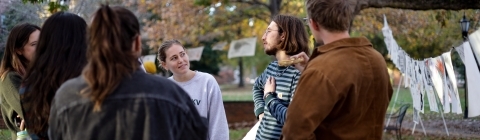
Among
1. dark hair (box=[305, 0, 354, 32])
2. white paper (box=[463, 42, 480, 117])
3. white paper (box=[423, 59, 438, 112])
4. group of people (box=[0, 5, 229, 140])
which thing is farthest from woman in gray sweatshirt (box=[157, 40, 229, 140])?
Result: white paper (box=[423, 59, 438, 112])

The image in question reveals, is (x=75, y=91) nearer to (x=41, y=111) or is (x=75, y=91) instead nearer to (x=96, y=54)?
(x=96, y=54)

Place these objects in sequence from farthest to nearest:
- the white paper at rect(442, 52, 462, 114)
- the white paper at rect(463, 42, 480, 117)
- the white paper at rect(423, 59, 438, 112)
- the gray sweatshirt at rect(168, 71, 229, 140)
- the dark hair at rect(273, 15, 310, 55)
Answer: the white paper at rect(423, 59, 438, 112) < the white paper at rect(442, 52, 462, 114) < the white paper at rect(463, 42, 480, 117) < the gray sweatshirt at rect(168, 71, 229, 140) < the dark hair at rect(273, 15, 310, 55)

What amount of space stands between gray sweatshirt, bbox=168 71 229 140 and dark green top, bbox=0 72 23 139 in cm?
133

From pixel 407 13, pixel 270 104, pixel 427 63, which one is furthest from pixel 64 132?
pixel 407 13

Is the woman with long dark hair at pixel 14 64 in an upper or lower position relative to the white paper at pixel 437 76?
upper

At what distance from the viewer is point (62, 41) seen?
Result: 9.01ft

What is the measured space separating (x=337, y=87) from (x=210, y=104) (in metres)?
1.77

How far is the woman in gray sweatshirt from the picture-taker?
436cm

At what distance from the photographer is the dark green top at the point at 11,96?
3238 mm

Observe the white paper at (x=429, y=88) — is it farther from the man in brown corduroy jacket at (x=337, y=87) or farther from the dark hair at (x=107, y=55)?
the dark hair at (x=107, y=55)

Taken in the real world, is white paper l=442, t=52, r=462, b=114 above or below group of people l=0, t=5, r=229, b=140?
below

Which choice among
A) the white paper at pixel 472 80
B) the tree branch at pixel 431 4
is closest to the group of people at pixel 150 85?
the white paper at pixel 472 80

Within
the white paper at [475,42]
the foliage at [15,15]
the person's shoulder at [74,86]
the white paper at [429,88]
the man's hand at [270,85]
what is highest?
the foliage at [15,15]

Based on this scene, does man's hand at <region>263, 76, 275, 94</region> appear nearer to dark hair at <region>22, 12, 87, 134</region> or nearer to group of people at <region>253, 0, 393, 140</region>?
group of people at <region>253, 0, 393, 140</region>
